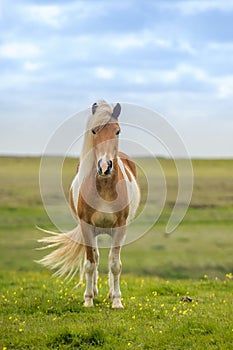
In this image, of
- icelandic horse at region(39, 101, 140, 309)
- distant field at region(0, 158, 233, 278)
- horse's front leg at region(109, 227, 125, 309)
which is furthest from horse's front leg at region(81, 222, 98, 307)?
distant field at region(0, 158, 233, 278)

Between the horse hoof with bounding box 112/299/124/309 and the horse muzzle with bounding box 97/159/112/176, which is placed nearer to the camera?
the horse muzzle with bounding box 97/159/112/176

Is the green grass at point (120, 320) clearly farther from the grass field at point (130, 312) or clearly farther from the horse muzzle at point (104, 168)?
the horse muzzle at point (104, 168)

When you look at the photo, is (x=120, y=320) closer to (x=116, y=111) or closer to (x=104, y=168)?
(x=104, y=168)

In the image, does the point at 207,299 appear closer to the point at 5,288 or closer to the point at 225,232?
the point at 5,288

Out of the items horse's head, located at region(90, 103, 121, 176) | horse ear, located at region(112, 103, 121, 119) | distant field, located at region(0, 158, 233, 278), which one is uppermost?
horse ear, located at region(112, 103, 121, 119)

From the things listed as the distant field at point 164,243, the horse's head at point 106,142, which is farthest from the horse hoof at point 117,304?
the horse's head at point 106,142

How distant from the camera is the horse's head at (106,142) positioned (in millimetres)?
9078

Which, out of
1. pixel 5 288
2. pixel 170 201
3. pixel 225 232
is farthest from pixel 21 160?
pixel 5 288

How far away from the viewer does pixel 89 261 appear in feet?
34.5

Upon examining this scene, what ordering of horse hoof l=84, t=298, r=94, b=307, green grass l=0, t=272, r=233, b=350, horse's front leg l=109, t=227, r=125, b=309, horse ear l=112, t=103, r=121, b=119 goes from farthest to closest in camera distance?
horse hoof l=84, t=298, r=94, b=307 < horse's front leg l=109, t=227, r=125, b=309 < horse ear l=112, t=103, r=121, b=119 < green grass l=0, t=272, r=233, b=350

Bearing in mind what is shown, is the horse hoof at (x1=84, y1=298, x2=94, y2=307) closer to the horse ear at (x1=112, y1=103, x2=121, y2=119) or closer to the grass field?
the grass field

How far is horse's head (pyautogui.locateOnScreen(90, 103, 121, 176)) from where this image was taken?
908 centimetres

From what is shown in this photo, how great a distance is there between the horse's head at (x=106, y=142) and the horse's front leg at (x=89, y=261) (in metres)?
1.52

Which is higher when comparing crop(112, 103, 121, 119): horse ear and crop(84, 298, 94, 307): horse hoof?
A: crop(112, 103, 121, 119): horse ear
